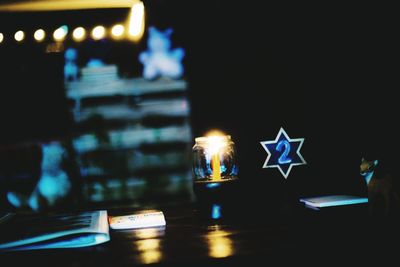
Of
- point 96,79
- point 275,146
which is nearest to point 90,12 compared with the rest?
point 96,79

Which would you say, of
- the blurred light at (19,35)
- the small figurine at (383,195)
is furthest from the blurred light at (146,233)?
the blurred light at (19,35)

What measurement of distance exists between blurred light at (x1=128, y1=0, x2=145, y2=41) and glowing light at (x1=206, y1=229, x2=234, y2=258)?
1.20 meters

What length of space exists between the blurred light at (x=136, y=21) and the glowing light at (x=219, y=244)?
120cm

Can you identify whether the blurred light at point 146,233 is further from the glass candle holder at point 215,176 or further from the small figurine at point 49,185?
the small figurine at point 49,185

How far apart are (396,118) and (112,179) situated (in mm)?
1653

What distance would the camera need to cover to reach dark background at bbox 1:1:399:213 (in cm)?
199

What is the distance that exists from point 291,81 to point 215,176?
825mm

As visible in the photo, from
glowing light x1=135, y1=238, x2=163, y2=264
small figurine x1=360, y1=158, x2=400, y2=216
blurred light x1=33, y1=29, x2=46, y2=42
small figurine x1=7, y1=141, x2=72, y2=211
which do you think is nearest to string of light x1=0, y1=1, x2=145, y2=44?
blurred light x1=33, y1=29, x2=46, y2=42

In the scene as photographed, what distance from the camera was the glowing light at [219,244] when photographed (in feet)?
3.28

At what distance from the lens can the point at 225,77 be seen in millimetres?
2004

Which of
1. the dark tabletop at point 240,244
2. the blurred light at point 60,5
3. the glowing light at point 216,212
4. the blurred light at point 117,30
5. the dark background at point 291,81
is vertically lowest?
the dark tabletop at point 240,244

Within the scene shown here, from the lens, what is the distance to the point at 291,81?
6.70 ft

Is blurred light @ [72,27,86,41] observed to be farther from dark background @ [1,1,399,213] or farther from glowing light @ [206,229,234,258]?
glowing light @ [206,229,234,258]

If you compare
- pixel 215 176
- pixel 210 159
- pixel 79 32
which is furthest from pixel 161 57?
pixel 215 176
